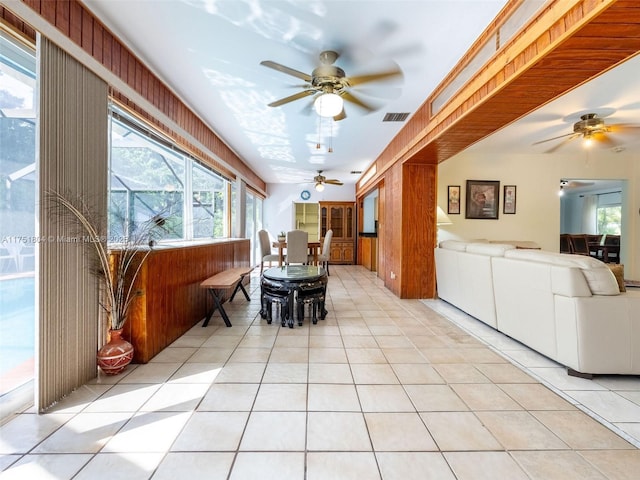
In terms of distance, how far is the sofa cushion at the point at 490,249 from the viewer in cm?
294

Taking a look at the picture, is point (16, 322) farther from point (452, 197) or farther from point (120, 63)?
point (452, 197)

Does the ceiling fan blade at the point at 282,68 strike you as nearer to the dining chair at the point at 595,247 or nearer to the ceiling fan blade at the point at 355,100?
the ceiling fan blade at the point at 355,100

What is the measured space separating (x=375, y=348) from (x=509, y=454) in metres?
1.32

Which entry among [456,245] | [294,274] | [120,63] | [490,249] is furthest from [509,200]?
[120,63]

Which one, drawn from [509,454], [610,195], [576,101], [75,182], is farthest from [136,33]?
[610,195]

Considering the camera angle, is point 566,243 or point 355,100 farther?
point 566,243

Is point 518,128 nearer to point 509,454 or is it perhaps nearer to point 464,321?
point 464,321

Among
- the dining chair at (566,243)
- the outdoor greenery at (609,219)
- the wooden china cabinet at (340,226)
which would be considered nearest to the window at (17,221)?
the wooden china cabinet at (340,226)

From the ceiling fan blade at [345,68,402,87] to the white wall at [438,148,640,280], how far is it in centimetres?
364

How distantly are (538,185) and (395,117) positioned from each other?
12.8 ft

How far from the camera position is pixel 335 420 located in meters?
1.63

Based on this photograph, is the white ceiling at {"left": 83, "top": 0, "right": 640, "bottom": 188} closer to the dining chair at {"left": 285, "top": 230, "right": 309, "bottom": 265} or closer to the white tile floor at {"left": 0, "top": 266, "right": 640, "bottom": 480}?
the dining chair at {"left": 285, "top": 230, "right": 309, "bottom": 265}

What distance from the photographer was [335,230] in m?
8.92

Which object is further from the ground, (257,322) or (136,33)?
(136,33)
